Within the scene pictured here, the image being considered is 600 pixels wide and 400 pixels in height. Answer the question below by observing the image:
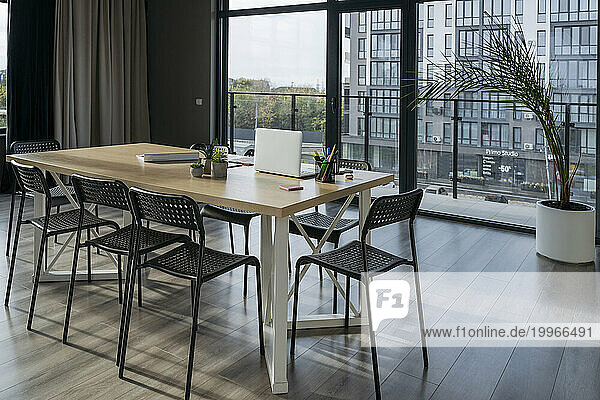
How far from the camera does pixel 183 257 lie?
9.51 ft

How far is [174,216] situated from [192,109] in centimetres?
508

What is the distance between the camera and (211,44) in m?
7.30

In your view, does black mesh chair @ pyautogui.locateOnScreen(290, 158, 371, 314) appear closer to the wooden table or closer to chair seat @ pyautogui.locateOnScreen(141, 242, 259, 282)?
the wooden table

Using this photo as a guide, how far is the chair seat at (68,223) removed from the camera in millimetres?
3441

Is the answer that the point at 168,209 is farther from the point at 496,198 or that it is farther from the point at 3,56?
the point at 3,56

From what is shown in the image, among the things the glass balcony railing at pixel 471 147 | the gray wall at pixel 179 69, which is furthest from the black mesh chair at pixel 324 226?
the gray wall at pixel 179 69

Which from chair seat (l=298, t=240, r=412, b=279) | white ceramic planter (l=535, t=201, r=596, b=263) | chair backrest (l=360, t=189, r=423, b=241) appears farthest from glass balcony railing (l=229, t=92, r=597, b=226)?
chair seat (l=298, t=240, r=412, b=279)

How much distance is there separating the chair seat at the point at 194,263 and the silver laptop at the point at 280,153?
68cm

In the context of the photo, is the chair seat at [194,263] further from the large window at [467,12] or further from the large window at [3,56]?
the large window at [3,56]

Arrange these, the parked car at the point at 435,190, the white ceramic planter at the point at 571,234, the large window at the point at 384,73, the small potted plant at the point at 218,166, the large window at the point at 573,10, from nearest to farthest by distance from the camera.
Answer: the small potted plant at the point at 218,166 → the white ceramic planter at the point at 571,234 → the large window at the point at 573,10 → the parked car at the point at 435,190 → the large window at the point at 384,73

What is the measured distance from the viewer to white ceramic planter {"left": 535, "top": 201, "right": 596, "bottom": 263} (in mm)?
4453

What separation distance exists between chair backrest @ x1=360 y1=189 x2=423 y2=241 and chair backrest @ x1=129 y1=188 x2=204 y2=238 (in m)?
0.72

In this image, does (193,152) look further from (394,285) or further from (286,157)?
(394,285)

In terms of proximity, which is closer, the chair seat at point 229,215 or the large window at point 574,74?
the chair seat at point 229,215
